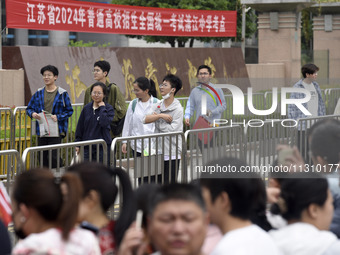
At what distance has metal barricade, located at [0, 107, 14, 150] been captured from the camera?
10.4 metres

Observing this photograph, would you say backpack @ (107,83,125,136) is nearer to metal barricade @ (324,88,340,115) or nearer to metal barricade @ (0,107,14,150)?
metal barricade @ (0,107,14,150)

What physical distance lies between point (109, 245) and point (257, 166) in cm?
521

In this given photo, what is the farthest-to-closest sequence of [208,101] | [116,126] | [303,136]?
[208,101], [116,126], [303,136]

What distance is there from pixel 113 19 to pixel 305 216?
15285mm

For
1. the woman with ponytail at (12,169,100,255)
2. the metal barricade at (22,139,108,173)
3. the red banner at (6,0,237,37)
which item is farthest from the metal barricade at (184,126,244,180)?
the red banner at (6,0,237,37)

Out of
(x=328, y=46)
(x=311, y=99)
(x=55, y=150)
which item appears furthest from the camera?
(x=328, y=46)

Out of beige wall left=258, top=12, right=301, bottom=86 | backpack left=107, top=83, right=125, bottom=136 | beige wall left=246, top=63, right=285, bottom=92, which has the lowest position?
backpack left=107, top=83, right=125, bottom=136

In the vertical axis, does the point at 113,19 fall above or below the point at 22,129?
above

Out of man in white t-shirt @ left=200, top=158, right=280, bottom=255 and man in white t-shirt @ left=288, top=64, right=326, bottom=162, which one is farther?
man in white t-shirt @ left=288, top=64, right=326, bottom=162

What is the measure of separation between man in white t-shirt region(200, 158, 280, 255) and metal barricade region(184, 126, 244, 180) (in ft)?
13.2

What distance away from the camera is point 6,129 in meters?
10.5

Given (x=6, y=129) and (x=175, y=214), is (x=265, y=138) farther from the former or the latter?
(x=175, y=214)

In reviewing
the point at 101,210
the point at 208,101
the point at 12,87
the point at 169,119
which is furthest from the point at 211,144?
the point at 12,87

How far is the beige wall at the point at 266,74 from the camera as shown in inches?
966
